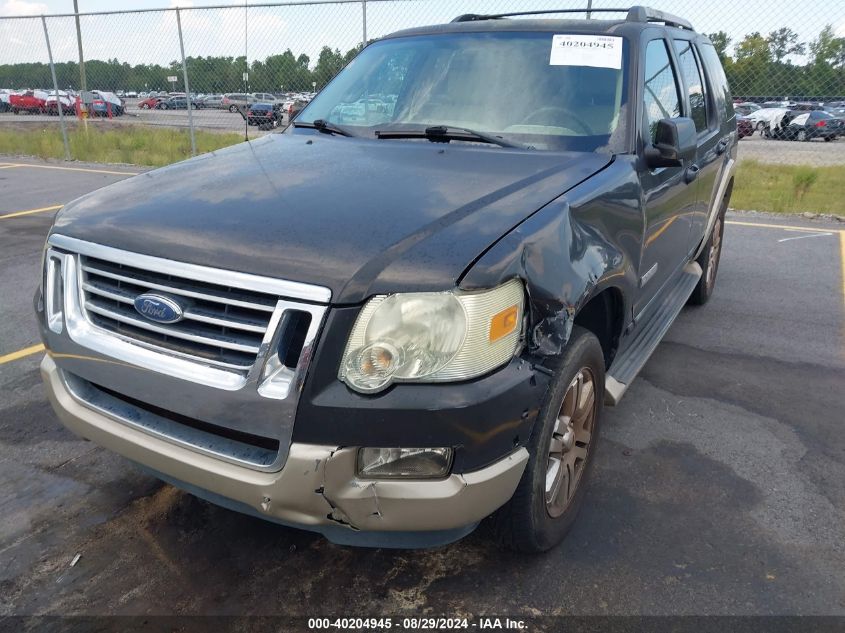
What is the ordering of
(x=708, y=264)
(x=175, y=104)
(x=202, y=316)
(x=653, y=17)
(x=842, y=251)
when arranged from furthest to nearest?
(x=175, y=104), (x=842, y=251), (x=708, y=264), (x=653, y=17), (x=202, y=316)

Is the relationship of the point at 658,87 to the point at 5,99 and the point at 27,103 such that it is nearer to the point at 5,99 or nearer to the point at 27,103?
the point at 27,103

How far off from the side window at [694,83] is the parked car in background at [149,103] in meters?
14.3

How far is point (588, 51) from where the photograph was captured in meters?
3.29

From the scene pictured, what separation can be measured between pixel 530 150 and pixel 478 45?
86cm

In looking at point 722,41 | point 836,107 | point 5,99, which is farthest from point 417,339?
point 5,99

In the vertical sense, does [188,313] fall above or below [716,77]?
below

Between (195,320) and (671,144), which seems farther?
(671,144)

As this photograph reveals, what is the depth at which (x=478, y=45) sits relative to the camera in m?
3.52

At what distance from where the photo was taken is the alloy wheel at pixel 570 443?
8.07ft

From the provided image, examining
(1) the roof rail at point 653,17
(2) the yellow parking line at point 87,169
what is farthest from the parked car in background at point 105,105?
(1) the roof rail at point 653,17

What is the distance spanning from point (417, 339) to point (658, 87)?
2356mm

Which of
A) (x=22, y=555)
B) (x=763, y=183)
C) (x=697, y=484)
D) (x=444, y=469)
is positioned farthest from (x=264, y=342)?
(x=763, y=183)

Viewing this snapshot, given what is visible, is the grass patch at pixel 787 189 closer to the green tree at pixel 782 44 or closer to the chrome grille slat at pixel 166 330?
the green tree at pixel 782 44

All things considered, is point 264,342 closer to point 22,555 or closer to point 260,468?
point 260,468
